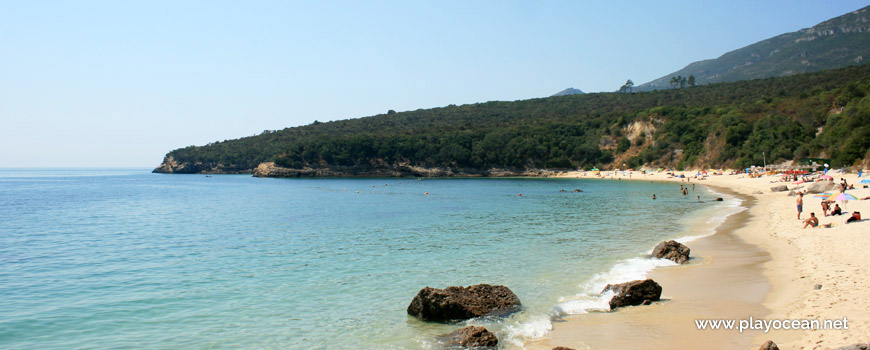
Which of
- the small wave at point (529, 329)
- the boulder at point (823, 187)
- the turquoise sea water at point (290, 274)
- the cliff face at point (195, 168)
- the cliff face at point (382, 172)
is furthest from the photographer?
the cliff face at point (195, 168)

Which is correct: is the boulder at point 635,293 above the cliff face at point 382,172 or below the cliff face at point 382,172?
below

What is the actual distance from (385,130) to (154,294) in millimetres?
124244

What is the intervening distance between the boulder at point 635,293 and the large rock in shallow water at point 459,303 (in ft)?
6.85

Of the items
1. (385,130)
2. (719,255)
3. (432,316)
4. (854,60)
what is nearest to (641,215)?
(719,255)

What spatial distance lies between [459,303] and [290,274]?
657cm

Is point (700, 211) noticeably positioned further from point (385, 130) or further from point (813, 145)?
point (385, 130)

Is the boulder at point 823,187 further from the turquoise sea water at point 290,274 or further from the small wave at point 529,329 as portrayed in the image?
the small wave at point 529,329

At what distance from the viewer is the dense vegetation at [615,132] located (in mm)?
69438

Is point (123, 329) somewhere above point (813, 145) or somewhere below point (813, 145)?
below

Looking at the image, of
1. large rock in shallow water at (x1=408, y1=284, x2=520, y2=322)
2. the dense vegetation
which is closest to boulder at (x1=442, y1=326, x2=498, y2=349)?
large rock in shallow water at (x1=408, y1=284, x2=520, y2=322)

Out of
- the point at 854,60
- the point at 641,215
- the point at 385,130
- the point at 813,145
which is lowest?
the point at 641,215

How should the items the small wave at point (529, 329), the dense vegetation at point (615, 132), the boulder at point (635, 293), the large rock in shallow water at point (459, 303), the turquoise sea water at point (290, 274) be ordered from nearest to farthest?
1. the small wave at point (529, 329)
2. the turquoise sea water at point (290, 274)
3. the large rock in shallow water at point (459, 303)
4. the boulder at point (635, 293)
5. the dense vegetation at point (615, 132)

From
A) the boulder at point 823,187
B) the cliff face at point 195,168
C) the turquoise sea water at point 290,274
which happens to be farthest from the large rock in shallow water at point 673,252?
the cliff face at point 195,168

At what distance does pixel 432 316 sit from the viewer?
9.96 m
